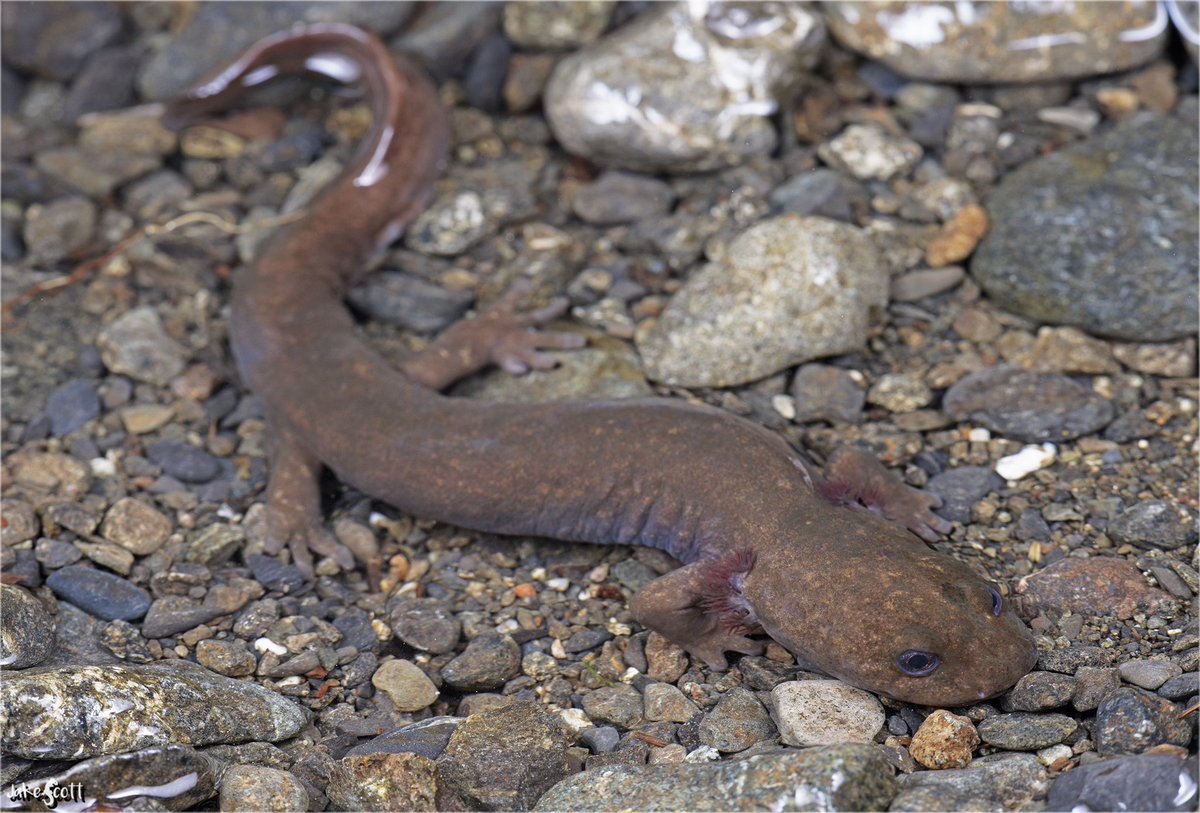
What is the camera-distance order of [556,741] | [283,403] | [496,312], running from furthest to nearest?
[496,312] → [283,403] → [556,741]

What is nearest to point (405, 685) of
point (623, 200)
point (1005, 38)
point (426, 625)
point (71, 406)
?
point (426, 625)

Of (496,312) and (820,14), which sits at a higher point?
(820,14)

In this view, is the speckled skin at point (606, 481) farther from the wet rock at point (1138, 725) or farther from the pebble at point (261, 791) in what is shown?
the pebble at point (261, 791)

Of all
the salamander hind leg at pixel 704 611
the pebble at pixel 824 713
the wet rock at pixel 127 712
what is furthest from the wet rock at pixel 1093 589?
the wet rock at pixel 127 712

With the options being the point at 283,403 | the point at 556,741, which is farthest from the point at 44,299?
the point at 556,741

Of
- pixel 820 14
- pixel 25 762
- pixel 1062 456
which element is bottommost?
pixel 1062 456

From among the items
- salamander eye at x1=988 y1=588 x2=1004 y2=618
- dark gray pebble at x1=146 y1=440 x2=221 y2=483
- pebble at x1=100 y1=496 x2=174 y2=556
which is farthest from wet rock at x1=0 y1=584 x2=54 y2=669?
salamander eye at x1=988 y1=588 x2=1004 y2=618

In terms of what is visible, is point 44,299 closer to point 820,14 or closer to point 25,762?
point 25,762
